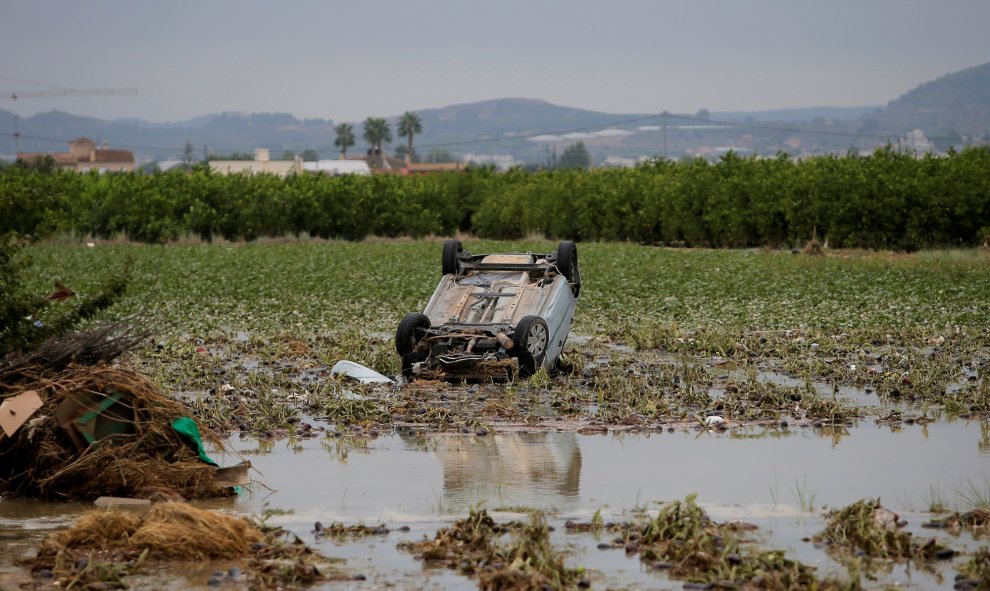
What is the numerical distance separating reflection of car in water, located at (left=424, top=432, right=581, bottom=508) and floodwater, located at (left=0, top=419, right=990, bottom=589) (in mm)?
18

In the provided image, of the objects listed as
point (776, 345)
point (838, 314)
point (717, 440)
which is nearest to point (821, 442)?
point (717, 440)

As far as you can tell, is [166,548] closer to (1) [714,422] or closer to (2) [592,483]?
(2) [592,483]

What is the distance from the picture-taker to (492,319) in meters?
16.4

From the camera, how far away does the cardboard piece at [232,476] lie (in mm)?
10055

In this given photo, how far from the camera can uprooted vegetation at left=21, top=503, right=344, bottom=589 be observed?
25.3ft

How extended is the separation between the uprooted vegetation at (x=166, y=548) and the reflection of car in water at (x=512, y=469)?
1.88 metres

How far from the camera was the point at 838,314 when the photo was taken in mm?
22391

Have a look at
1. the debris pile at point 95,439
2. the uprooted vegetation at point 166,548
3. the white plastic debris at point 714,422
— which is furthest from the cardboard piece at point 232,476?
the white plastic debris at point 714,422

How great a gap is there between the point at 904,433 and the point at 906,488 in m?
2.50

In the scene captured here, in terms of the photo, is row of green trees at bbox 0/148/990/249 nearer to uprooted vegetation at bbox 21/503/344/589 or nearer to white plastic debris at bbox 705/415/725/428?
white plastic debris at bbox 705/415/725/428

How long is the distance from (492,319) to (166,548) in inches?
335

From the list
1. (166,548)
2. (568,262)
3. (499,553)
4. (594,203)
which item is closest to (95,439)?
(166,548)

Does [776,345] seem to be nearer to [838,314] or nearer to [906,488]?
[838,314]

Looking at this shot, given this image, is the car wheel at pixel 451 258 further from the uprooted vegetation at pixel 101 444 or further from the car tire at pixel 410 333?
the uprooted vegetation at pixel 101 444
